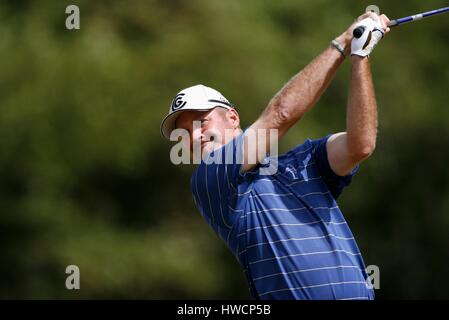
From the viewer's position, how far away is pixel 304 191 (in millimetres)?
4195

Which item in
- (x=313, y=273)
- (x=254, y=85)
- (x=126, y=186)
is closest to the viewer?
(x=313, y=273)

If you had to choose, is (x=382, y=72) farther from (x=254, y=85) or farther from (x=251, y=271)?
(x=251, y=271)

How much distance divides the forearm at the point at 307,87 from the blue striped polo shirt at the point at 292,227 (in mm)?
192

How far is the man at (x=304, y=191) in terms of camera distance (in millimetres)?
4109

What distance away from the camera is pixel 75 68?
40.1 ft

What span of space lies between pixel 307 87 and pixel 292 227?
1.75 feet

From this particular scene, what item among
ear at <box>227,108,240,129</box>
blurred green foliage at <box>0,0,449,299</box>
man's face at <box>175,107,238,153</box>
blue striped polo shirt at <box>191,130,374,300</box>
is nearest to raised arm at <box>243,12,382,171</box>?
blue striped polo shirt at <box>191,130,374,300</box>

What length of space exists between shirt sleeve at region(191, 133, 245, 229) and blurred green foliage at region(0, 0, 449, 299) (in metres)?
7.33

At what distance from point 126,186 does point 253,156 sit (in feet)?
28.6

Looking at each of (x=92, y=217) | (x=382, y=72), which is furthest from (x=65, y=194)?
(x=382, y=72)

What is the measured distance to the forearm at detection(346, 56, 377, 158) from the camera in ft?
13.4

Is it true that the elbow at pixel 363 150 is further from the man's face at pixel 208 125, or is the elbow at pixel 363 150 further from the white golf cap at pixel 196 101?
the white golf cap at pixel 196 101

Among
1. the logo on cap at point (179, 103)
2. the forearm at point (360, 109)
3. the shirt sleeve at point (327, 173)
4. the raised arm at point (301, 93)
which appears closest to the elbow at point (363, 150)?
the forearm at point (360, 109)

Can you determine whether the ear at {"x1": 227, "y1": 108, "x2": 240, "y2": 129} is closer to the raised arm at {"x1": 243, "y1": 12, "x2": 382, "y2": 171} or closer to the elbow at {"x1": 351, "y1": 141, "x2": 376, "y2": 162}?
the raised arm at {"x1": 243, "y1": 12, "x2": 382, "y2": 171}
